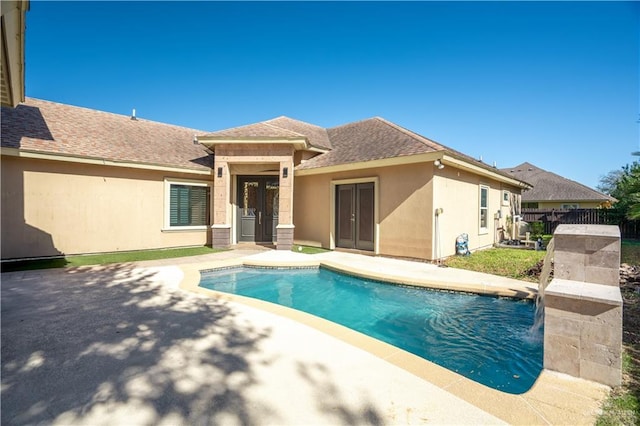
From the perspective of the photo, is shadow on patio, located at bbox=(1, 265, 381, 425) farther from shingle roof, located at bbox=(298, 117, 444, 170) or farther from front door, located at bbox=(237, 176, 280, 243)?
front door, located at bbox=(237, 176, 280, 243)

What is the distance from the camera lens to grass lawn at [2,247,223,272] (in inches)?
336

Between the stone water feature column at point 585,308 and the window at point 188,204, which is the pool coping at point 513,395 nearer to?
the stone water feature column at point 585,308

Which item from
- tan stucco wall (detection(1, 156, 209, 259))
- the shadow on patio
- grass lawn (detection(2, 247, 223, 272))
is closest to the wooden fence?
grass lawn (detection(2, 247, 223, 272))

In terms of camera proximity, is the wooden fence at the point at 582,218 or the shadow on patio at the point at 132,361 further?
the wooden fence at the point at 582,218

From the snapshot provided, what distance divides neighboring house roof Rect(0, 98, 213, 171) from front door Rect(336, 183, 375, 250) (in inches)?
239

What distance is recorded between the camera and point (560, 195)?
2706 cm

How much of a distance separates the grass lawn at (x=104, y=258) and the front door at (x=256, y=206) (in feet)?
7.37

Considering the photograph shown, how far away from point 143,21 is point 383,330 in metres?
14.1

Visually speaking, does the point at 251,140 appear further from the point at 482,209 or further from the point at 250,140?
the point at 482,209

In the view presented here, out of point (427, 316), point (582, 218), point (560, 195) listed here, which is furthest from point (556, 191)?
point (427, 316)

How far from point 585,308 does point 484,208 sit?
1169 cm

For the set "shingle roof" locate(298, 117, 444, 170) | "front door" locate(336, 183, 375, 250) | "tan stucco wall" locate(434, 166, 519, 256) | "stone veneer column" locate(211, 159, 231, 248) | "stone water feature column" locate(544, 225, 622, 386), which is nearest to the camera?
"stone water feature column" locate(544, 225, 622, 386)

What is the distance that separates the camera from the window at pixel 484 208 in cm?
1334

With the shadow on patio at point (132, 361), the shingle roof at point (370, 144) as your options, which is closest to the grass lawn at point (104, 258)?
the shadow on patio at point (132, 361)
